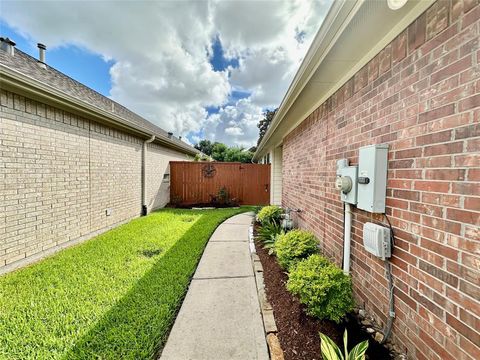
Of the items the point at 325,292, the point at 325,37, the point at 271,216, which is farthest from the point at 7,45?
the point at 325,292

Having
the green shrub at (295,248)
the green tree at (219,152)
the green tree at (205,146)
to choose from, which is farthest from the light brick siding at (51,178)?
the green tree at (205,146)

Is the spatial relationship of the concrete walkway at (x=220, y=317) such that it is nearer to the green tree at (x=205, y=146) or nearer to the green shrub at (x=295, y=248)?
the green shrub at (x=295, y=248)

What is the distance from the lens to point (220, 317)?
2402 millimetres

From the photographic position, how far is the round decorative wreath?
436 inches

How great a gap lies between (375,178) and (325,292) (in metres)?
1.13

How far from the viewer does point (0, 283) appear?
304 centimetres

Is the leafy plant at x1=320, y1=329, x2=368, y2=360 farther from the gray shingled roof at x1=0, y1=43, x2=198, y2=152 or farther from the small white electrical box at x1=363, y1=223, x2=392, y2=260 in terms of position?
the gray shingled roof at x1=0, y1=43, x2=198, y2=152

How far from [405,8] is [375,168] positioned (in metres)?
1.20

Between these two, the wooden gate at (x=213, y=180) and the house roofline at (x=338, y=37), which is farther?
the wooden gate at (x=213, y=180)

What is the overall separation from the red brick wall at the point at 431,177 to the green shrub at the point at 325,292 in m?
0.29

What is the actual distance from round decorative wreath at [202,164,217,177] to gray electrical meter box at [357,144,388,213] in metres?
9.43

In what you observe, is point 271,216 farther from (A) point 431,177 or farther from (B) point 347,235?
(A) point 431,177

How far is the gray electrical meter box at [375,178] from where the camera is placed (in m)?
1.87

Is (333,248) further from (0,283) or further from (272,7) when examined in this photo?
(0,283)
